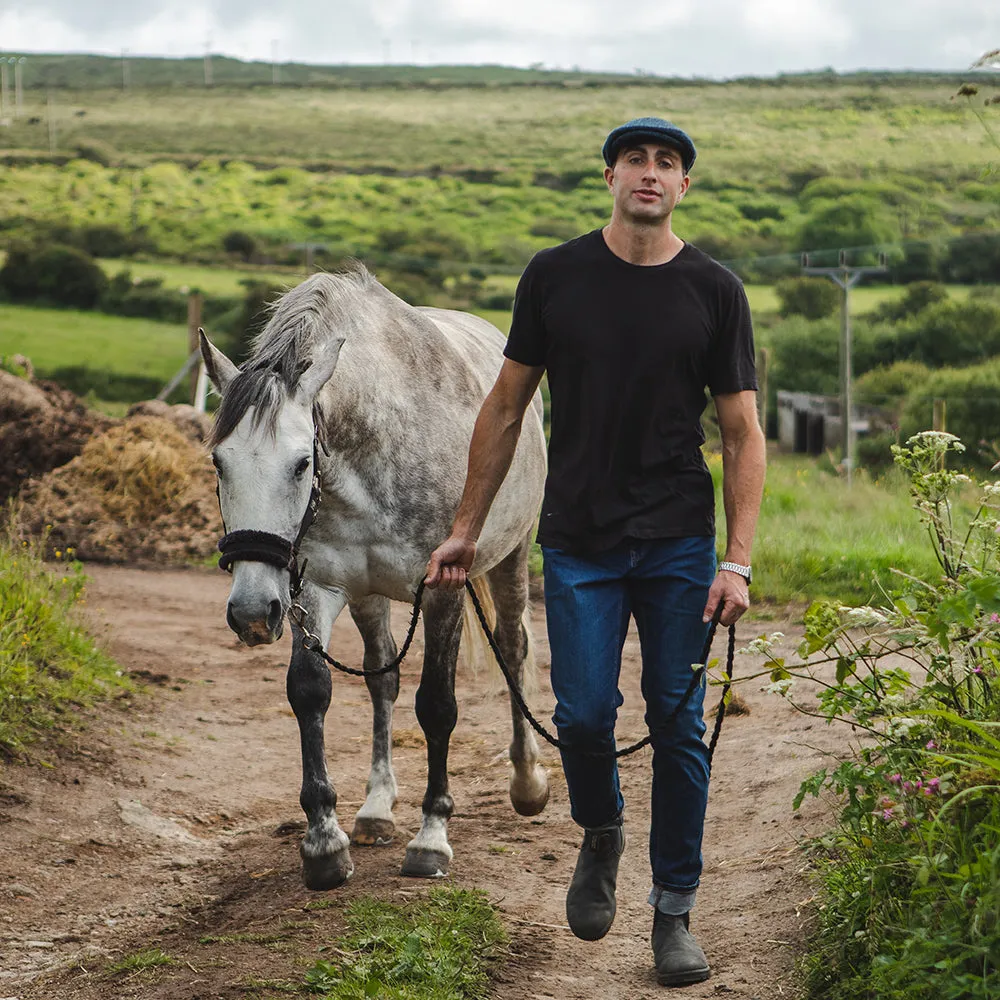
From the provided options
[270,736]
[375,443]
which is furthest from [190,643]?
[375,443]

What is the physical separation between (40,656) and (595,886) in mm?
4005

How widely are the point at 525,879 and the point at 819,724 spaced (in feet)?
6.22

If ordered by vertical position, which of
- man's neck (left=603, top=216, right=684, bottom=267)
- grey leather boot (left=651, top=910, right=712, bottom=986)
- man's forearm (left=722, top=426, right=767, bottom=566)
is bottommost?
grey leather boot (left=651, top=910, right=712, bottom=986)

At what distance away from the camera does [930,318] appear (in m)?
41.7

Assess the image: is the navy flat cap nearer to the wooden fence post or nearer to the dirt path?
the dirt path

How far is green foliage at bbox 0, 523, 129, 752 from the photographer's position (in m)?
6.19

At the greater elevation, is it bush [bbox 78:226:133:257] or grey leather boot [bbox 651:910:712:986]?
bush [bbox 78:226:133:257]

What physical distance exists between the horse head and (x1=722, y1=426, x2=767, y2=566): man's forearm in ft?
4.43

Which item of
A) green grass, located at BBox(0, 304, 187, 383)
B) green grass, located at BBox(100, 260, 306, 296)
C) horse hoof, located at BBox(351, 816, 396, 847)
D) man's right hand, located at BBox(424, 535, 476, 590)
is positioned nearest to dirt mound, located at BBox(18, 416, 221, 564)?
horse hoof, located at BBox(351, 816, 396, 847)

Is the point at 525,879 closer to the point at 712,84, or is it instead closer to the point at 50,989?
the point at 50,989

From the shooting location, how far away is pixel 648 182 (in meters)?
3.64

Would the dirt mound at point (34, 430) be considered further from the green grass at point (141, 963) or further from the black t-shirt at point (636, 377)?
the black t-shirt at point (636, 377)

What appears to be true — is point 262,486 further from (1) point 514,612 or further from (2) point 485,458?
(1) point 514,612

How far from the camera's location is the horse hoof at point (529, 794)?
18.6 ft
